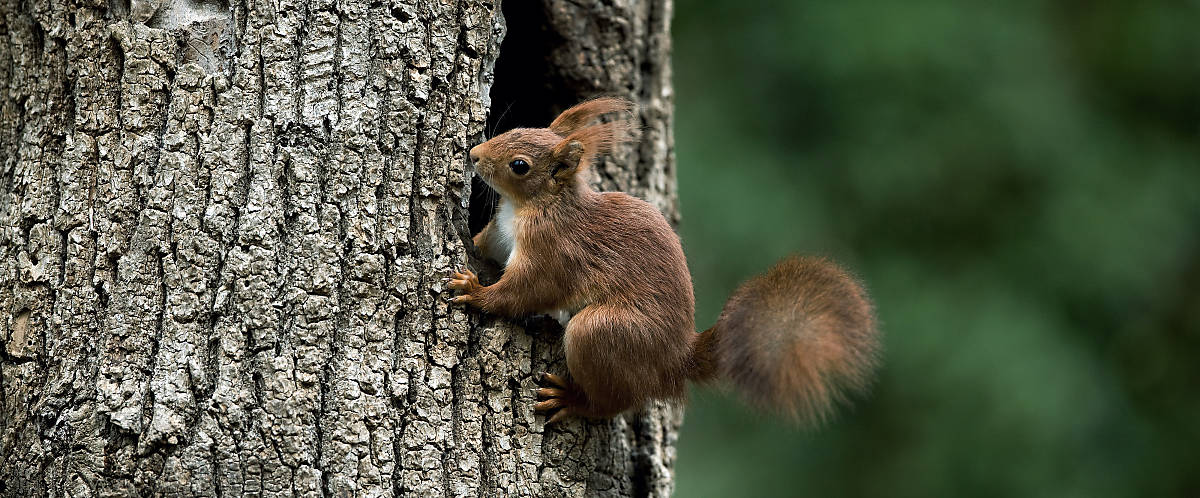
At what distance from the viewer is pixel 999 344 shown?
12.3ft

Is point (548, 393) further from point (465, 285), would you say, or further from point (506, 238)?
point (506, 238)

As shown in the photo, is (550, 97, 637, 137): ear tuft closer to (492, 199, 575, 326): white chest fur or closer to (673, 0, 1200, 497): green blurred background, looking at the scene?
(492, 199, 575, 326): white chest fur

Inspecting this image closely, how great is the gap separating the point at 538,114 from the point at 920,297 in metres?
1.92

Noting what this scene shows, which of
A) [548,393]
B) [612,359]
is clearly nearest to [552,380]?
[548,393]

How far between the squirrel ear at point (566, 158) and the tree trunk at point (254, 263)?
200mm

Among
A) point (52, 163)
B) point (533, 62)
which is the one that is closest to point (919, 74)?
point (533, 62)

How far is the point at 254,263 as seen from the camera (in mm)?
1894

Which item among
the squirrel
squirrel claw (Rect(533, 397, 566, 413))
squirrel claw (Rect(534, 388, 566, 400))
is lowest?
squirrel claw (Rect(533, 397, 566, 413))

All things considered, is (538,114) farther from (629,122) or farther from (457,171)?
(457,171)

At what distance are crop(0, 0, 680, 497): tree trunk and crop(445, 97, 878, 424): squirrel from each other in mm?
97

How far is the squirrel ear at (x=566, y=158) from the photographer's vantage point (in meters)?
Result: 2.20

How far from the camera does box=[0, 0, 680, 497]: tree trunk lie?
1.85m

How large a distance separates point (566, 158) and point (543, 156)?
50mm

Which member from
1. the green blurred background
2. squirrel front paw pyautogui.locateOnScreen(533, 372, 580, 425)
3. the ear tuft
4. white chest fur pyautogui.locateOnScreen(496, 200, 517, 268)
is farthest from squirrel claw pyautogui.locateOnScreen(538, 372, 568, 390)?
the green blurred background
